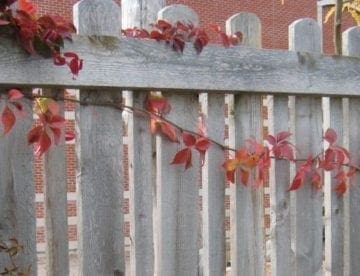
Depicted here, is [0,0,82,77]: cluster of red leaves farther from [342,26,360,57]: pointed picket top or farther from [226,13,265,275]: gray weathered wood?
[342,26,360,57]: pointed picket top

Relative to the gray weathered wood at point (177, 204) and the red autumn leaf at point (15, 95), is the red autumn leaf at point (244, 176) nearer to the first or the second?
the gray weathered wood at point (177, 204)

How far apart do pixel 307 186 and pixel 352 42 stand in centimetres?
71

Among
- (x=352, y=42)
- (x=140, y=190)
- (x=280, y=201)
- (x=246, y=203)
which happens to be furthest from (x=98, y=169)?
(x=352, y=42)

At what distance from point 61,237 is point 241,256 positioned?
0.80 meters

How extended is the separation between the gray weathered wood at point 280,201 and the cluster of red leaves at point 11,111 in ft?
3.77

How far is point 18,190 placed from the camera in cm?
222

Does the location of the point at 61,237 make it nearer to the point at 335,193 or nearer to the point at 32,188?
the point at 32,188

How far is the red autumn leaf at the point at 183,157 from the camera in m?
2.47

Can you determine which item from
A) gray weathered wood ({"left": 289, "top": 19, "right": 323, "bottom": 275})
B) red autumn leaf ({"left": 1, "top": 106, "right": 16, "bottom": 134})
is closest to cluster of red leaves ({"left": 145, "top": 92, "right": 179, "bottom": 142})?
red autumn leaf ({"left": 1, "top": 106, "right": 16, "bottom": 134})

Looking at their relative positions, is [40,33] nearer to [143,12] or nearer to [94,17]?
[94,17]

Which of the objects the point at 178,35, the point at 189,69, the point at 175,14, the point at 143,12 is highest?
the point at 143,12

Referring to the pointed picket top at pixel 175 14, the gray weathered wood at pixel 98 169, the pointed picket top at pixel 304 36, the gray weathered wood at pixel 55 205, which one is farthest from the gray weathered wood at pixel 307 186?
the gray weathered wood at pixel 55 205

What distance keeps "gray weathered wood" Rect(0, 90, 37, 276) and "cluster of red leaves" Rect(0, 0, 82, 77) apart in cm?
17

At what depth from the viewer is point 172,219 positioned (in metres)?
2.53
